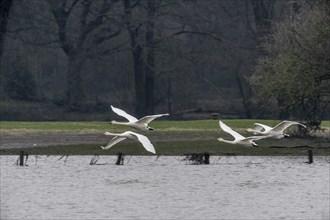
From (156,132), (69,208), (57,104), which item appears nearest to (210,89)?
(57,104)

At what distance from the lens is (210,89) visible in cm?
7756

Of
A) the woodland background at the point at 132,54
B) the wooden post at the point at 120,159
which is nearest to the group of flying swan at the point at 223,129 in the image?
the wooden post at the point at 120,159

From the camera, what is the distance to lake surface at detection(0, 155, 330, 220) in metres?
28.8

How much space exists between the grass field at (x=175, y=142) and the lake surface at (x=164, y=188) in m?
1.05

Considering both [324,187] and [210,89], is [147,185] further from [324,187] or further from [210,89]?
[210,89]

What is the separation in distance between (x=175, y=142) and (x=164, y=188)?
511 inches

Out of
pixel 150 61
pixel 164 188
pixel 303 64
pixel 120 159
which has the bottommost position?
pixel 164 188

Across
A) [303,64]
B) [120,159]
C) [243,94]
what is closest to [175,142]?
[303,64]

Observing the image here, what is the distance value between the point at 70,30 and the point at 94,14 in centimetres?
219

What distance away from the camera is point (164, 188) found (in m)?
34.3

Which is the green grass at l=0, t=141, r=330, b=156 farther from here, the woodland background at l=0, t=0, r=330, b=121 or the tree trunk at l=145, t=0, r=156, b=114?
the tree trunk at l=145, t=0, r=156, b=114

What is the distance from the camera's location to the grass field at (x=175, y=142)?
144ft

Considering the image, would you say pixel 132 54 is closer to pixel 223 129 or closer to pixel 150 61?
pixel 150 61

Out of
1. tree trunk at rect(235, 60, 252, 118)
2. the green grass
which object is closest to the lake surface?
the green grass
